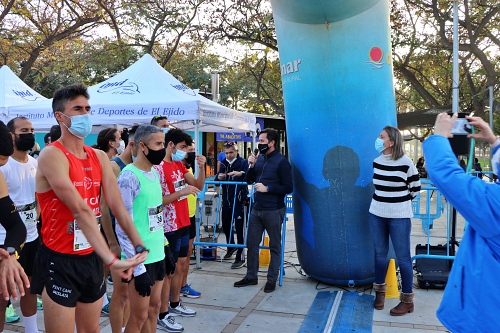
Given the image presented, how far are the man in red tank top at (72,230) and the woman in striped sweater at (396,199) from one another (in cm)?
315

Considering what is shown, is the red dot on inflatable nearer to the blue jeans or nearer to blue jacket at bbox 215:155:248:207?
the blue jeans

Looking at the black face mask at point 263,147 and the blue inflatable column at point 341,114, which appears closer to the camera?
the blue inflatable column at point 341,114

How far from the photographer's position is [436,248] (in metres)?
6.37

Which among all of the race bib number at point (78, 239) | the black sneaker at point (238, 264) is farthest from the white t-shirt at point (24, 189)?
the black sneaker at point (238, 264)

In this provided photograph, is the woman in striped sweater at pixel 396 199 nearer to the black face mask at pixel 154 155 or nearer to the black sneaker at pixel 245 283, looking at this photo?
the black sneaker at pixel 245 283

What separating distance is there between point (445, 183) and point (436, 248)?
492 centimetres

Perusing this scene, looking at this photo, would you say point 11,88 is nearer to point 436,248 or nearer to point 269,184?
point 269,184

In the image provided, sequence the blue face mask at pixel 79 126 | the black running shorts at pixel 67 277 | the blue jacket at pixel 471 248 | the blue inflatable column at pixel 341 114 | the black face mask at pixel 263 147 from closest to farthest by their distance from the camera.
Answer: the blue jacket at pixel 471 248 → the black running shorts at pixel 67 277 → the blue face mask at pixel 79 126 → the blue inflatable column at pixel 341 114 → the black face mask at pixel 263 147

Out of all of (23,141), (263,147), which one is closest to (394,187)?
(263,147)

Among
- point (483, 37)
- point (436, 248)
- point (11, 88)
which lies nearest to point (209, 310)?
point (436, 248)

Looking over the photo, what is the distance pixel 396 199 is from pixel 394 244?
52 centimetres

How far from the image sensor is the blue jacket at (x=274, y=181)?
5652 millimetres

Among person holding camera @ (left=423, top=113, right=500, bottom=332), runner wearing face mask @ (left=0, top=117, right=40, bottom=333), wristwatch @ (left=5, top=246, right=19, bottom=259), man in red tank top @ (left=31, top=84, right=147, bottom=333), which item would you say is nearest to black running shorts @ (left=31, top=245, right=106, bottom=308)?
man in red tank top @ (left=31, top=84, right=147, bottom=333)

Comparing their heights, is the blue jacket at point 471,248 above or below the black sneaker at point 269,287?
above
